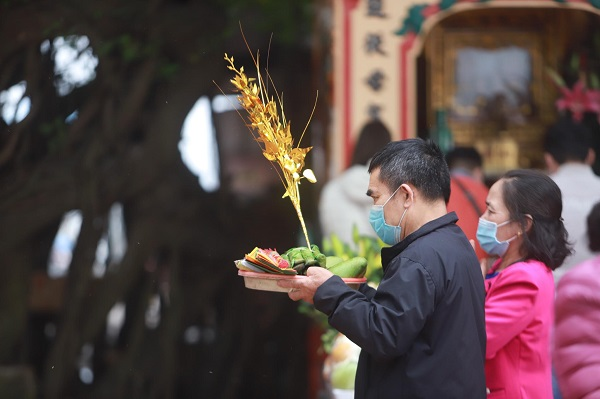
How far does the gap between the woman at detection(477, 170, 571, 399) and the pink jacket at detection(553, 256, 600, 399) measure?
0.06 m

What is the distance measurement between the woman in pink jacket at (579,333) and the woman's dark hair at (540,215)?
0.39ft

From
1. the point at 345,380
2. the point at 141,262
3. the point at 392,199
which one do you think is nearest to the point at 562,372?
the point at 392,199

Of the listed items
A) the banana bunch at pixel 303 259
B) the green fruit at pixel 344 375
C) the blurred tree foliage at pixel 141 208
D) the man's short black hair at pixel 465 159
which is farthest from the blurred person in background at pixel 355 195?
the banana bunch at pixel 303 259

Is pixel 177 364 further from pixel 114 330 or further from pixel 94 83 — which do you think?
pixel 94 83

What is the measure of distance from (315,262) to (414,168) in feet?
1.23

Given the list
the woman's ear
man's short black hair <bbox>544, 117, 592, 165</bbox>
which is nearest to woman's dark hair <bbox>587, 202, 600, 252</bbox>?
the woman's ear

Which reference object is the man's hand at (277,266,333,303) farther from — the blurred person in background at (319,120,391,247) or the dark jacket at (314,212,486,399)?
the blurred person in background at (319,120,391,247)

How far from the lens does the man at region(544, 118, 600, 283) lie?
4078 millimetres

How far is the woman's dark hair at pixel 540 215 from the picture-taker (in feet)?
9.45

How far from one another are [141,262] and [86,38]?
4.97ft

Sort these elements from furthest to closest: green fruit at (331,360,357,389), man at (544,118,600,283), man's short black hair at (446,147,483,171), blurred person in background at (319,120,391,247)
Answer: man's short black hair at (446,147,483,171)
blurred person in background at (319,120,391,247)
man at (544,118,600,283)
green fruit at (331,360,357,389)

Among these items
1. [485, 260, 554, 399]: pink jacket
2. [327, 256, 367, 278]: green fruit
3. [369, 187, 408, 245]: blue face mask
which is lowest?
[485, 260, 554, 399]: pink jacket

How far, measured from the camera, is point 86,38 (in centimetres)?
596

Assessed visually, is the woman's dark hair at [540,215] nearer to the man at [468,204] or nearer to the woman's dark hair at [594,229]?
the woman's dark hair at [594,229]
